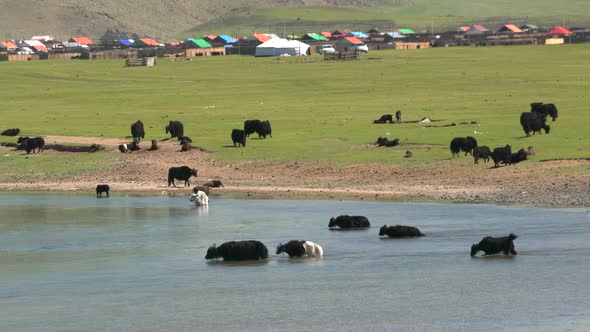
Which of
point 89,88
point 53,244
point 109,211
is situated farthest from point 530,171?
point 89,88

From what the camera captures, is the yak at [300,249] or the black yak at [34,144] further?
the black yak at [34,144]

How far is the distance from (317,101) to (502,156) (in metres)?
33.5

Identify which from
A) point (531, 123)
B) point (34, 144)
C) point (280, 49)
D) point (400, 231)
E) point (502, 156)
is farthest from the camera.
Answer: point (280, 49)

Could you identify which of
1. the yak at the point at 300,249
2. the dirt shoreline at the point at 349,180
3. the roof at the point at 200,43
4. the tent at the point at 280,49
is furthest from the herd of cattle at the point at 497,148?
the roof at the point at 200,43

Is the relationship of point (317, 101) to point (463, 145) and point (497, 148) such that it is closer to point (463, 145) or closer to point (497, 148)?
point (463, 145)

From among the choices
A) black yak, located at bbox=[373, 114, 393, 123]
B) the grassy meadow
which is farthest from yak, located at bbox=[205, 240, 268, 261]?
black yak, located at bbox=[373, 114, 393, 123]

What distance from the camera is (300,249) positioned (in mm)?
22688

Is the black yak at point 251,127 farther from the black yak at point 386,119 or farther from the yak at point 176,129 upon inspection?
the black yak at point 386,119

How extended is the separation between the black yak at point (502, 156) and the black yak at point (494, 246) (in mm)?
14030

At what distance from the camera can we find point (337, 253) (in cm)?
2331

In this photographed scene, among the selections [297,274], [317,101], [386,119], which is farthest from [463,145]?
[317,101]

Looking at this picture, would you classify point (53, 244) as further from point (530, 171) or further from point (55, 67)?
point (55, 67)

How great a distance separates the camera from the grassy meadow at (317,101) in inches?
1720

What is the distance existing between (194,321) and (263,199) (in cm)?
1726
